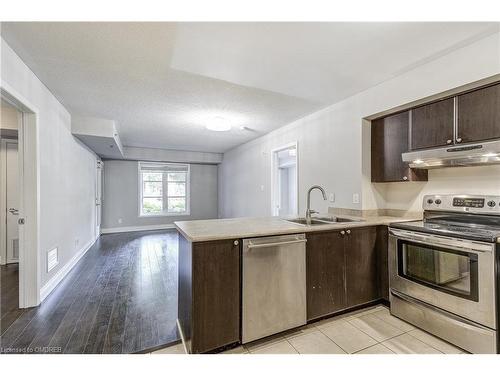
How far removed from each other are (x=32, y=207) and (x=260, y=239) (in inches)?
97.6

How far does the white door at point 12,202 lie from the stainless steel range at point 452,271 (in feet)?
17.9

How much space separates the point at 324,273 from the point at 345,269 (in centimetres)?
26

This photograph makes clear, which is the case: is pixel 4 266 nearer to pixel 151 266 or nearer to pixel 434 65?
pixel 151 266

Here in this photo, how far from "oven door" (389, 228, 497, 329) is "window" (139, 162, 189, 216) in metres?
6.61

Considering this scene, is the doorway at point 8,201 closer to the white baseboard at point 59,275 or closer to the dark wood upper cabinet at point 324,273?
the white baseboard at point 59,275

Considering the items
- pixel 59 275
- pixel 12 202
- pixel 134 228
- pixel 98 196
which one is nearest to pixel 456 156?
pixel 59 275

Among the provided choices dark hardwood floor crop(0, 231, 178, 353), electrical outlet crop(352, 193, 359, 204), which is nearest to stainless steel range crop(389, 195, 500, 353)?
electrical outlet crop(352, 193, 359, 204)

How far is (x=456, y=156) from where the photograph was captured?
6.75 feet

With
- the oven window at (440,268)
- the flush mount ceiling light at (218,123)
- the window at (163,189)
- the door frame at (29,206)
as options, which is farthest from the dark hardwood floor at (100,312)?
the window at (163,189)

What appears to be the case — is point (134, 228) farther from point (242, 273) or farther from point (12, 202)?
point (242, 273)

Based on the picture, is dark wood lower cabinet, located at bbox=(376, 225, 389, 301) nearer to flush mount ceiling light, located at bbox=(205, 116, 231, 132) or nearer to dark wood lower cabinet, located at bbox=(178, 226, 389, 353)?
dark wood lower cabinet, located at bbox=(178, 226, 389, 353)

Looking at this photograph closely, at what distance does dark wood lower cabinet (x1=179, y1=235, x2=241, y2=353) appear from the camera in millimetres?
1571

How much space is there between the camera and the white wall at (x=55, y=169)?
2.16m
